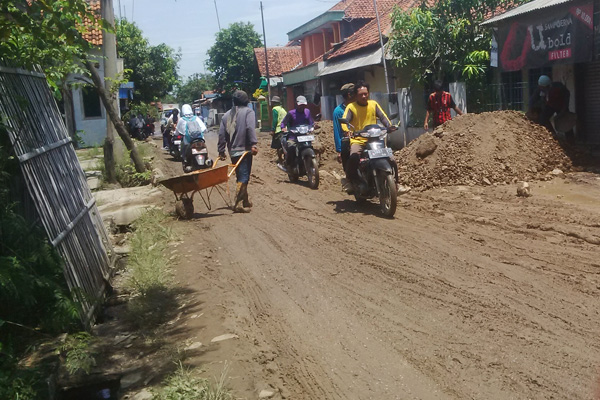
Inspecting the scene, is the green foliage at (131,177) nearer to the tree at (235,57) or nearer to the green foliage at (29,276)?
the green foliage at (29,276)

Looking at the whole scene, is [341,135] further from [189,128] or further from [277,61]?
[277,61]

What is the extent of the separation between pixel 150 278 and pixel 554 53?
35.2ft

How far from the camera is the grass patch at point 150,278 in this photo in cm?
655

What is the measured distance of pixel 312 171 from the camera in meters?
13.6

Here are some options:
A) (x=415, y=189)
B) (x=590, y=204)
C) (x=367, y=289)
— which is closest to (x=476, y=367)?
(x=367, y=289)

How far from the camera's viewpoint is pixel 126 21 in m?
44.0

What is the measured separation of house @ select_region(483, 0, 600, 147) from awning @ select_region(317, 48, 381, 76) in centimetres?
682

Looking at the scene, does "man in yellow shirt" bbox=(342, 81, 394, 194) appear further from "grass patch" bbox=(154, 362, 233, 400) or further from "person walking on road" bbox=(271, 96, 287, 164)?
"person walking on road" bbox=(271, 96, 287, 164)

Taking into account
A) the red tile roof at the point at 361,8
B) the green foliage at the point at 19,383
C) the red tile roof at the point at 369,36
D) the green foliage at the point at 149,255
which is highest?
the red tile roof at the point at 361,8

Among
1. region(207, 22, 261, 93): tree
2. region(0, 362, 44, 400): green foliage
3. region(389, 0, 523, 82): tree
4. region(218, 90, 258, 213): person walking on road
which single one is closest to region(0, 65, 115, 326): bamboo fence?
region(0, 362, 44, 400): green foliage

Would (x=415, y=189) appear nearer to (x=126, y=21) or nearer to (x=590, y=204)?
(x=590, y=204)

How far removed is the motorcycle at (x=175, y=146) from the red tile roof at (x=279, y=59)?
30081 mm

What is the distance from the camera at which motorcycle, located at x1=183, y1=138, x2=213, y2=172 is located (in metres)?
15.4

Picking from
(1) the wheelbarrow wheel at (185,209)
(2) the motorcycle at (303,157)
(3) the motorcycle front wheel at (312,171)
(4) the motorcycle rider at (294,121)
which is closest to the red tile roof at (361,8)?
(4) the motorcycle rider at (294,121)
